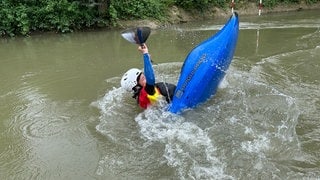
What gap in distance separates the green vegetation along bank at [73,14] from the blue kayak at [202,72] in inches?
286

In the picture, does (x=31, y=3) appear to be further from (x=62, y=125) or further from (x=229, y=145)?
(x=229, y=145)

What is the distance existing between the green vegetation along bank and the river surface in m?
2.85

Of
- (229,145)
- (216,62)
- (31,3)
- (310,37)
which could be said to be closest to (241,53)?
(310,37)

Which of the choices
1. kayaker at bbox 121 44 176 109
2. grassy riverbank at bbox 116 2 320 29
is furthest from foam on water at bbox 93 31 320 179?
grassy riverbank at bbox 116 2 320 29

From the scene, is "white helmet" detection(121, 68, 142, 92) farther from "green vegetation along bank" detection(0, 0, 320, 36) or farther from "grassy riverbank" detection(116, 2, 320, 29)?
"grassy riverbank" detection(116, 2, 320, 29)

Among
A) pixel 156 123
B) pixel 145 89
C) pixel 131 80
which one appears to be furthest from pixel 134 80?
pixel 156 123

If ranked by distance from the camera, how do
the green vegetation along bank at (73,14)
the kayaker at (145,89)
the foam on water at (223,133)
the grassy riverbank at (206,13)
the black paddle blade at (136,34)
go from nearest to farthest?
the foam on water at (223,133) < the black paddle blade at (136,34) < the kayaker at (145,89) < the green vegetation along bank at (73,14) < the grassy riverbank at (206,13)

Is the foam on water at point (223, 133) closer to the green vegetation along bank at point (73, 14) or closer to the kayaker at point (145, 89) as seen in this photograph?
the kayaker at point (145, 89)

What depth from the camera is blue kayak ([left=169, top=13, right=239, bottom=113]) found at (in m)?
5.43

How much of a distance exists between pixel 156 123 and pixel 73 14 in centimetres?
797

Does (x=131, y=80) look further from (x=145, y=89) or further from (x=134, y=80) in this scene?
(x=145, y=89)

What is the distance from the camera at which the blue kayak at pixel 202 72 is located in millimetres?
5426

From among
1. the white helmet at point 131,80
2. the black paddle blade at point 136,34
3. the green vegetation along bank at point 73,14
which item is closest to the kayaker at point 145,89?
the white helmet at point 131,80

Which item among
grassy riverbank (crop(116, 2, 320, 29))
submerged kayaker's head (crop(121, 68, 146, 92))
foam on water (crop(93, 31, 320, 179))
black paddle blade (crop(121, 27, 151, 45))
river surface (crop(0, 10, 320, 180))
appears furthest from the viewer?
grassy riverbank (crop(116, 2, 320, 29))
